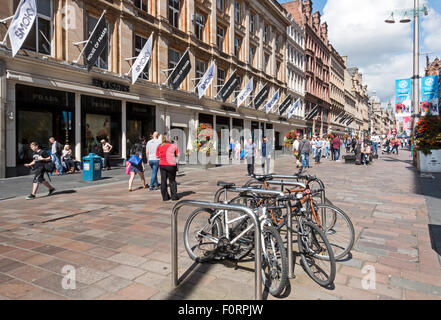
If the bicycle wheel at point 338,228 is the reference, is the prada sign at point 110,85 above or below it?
above

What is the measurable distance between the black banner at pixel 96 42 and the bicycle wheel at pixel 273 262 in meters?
13.8

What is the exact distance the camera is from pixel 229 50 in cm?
2831

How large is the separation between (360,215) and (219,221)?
3.79 meters

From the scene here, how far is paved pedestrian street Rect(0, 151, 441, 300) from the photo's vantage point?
3.24 meters

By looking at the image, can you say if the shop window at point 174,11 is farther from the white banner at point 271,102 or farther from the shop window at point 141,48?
the white banner at point 271,102

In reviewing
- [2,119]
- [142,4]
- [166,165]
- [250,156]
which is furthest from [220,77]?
[166,165]

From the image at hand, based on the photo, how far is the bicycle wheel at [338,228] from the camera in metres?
4.17

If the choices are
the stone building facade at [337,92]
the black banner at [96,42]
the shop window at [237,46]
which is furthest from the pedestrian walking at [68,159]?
the stone building facade at [337,92]

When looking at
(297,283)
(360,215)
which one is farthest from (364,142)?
(297,283)

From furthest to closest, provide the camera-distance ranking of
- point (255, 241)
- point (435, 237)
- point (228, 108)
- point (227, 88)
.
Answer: point (228, 108)
point (227, 88)
point (435, 237)
point (255, 241)

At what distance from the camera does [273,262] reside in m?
3.28

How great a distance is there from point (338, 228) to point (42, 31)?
14.9 meters

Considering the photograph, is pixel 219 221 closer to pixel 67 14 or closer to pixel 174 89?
pixel 67 14

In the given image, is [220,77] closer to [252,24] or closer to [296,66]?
[252,24]
